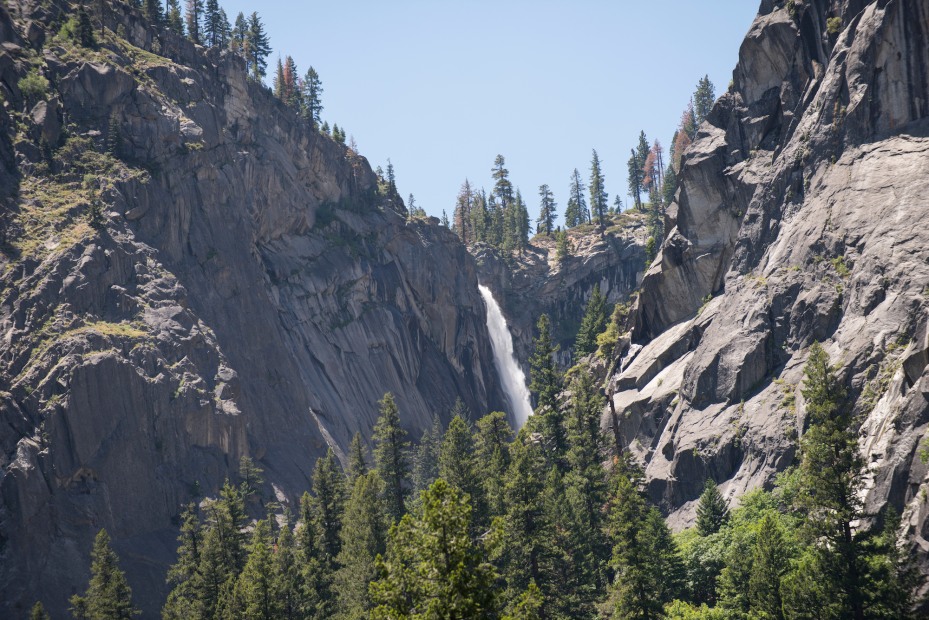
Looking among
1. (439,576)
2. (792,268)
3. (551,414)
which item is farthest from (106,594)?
(792,268)

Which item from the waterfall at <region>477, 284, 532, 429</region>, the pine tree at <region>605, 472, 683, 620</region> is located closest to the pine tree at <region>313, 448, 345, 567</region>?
the pine tree at <region>605, 472, 683, 620</region>

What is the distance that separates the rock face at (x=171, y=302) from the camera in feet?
197

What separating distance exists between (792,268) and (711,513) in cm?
1636

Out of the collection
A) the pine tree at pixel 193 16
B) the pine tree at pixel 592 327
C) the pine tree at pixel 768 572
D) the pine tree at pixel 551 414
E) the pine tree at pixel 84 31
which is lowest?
the pine tree at pixel 768 572

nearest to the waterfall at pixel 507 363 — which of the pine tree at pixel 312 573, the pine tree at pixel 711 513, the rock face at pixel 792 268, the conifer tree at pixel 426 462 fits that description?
the conifer tree at pixel 426 462

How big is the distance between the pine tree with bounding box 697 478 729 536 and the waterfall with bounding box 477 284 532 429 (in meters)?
65.2

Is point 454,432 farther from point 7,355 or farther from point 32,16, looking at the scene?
point 32,16

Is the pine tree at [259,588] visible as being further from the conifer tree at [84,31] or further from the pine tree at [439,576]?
the conifer tree at [84,31]

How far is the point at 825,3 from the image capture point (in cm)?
5622

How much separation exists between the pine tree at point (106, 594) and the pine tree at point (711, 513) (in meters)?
31.4

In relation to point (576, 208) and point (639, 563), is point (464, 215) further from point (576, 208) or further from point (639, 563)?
point (639, 563)

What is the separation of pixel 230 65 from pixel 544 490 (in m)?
71.2

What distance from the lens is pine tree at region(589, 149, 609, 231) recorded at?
427 ft

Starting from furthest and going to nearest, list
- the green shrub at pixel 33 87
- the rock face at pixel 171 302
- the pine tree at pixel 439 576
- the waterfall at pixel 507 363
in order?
1. the waterfall at pixel 507 363
2. the green shrub at pixel 33 87
3. the rock face at pixel 171 302
4. the pine tree at pixel 439 576
